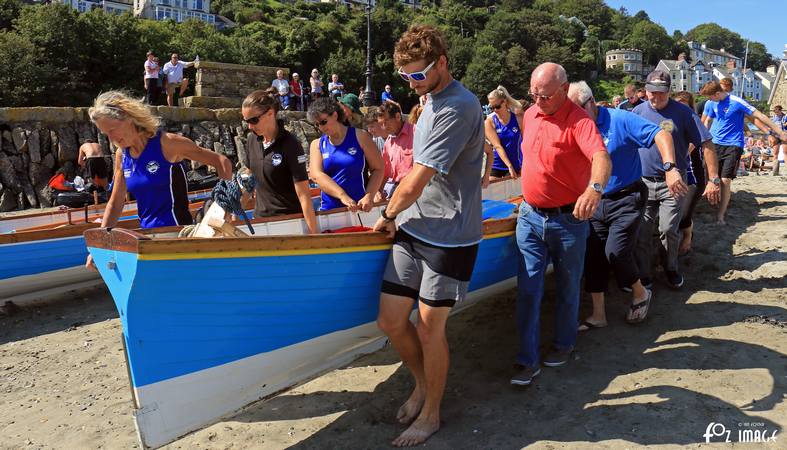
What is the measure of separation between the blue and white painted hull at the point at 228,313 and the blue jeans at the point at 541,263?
0.91m

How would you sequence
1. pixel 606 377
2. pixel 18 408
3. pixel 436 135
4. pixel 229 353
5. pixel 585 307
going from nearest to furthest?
pixel 436 135 → pixel 229 353 → pixel 606 377 → pixel 18 408 → pixel 585 307

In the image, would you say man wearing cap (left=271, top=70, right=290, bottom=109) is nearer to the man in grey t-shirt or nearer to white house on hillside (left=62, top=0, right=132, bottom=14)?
the man in grey t-shirt

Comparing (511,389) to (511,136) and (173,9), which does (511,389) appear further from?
(173,9)

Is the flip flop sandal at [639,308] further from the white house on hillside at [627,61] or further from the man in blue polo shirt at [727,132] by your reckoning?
the white house on hillside at [627,61]

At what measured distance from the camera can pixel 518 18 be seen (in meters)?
84.4

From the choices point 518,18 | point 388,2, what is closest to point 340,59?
point 388,2

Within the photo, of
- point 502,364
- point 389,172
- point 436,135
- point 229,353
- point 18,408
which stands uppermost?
point 436,135

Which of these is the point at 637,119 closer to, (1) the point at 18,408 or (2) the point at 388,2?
(1) the point at 18,408

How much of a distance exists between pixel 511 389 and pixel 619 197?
151 centimetres

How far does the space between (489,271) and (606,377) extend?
1.04 m

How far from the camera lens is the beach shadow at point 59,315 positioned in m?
5.39

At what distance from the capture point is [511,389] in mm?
3576

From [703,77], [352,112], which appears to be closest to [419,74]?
[352,112]

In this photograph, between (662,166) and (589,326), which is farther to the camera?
(662,166)
